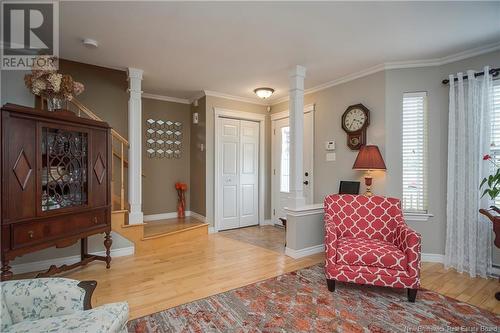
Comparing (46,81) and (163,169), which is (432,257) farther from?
(46,81)

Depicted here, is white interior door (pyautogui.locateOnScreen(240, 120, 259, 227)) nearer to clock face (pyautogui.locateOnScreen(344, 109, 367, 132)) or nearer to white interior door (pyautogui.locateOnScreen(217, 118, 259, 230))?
white interior door (pyautogui.locateOnScreen(217, 118, 259, 230))

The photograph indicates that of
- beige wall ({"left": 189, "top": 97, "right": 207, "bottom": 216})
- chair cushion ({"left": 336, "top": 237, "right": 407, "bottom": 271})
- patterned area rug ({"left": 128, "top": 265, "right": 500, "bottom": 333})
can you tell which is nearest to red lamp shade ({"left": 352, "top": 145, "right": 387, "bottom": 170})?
chair cushion ({"left": 336, "top": 237, "right": 407, "bottom": 271})

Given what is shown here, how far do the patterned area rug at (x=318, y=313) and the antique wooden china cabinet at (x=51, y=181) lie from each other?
1.18 meters

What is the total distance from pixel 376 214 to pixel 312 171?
164 centimetres

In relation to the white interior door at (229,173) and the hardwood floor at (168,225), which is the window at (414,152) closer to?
the white interior door at (229,173)

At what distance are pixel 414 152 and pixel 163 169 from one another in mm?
4218

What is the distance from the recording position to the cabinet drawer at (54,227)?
2.15 m

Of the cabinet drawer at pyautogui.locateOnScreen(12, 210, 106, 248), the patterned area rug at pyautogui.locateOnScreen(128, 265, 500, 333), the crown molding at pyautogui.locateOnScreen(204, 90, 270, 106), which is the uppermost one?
the crown molding at pyautogui.locateOnScreen(204, 90, 270, 106)

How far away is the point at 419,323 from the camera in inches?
79.4

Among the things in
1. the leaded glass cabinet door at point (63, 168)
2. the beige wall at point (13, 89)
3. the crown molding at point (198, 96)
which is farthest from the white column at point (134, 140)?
the crown molding at point (198, 96)

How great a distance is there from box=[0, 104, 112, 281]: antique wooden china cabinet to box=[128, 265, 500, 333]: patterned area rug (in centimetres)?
118

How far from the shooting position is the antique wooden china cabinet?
6.84 feet

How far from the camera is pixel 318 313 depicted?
2156 mm

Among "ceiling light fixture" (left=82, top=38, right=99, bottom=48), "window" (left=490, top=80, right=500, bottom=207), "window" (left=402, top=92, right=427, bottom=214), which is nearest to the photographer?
"ceiling light fixture" (left=82, top=38, right=99, bottom=48)
